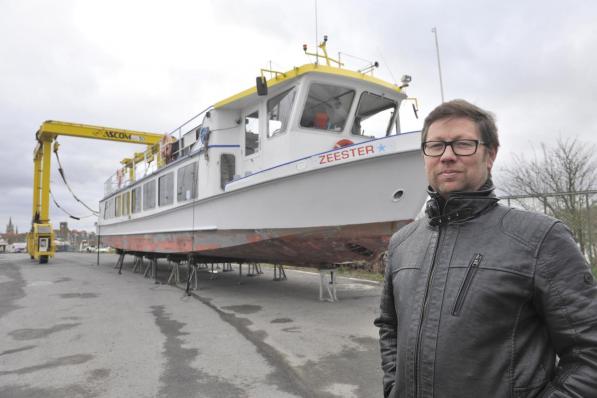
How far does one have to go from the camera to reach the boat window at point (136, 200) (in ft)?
39.5

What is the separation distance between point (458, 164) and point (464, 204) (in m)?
0.13

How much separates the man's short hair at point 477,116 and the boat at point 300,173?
3.91 meters

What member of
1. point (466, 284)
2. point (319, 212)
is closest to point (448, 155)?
point (466, 284)

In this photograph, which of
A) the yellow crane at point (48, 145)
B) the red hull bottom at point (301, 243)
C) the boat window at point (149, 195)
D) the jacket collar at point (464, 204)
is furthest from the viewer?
the yellow crane at point (48, 145)

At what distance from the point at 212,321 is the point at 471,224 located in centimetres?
514

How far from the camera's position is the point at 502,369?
111 cm

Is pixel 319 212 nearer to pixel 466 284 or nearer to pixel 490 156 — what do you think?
pixel 490 156

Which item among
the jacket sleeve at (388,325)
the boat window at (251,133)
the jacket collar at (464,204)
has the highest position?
the boat window at (251,133)

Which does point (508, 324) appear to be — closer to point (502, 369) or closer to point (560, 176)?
point (502, 369)

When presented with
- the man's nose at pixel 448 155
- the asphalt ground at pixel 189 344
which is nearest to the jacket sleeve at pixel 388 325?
the man's nose at pixel 448 155

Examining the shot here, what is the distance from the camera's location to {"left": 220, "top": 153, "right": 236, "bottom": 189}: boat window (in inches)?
301

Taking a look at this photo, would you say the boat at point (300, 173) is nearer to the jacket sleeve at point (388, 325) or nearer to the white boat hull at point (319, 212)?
the white boat hull at point (319, 212)

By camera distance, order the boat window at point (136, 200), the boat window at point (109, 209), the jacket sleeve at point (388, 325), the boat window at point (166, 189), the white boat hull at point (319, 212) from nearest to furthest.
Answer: the jacket sleeve at point (388, 325)
the white boat hull at point (319, 212)
the boat window at point (166, 189)
the boat window at point (136, 200)
the boat window at point (109, 209)

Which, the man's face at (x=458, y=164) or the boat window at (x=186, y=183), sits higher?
the boat window at (x=186, y=183)
